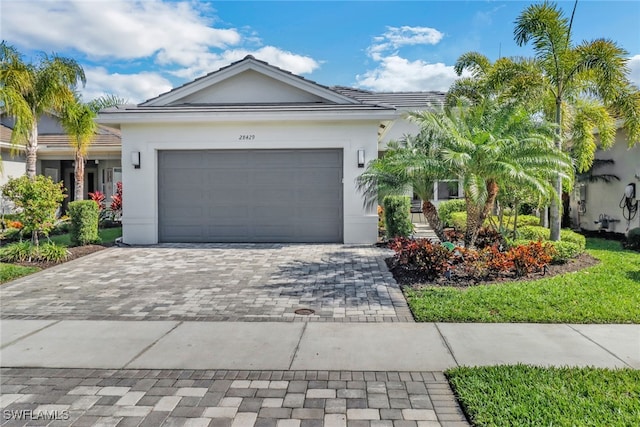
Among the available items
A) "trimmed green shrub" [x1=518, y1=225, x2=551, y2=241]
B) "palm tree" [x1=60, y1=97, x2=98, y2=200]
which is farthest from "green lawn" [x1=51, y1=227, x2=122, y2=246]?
"trimmed green shrub" [x1=518, y1=225, x2=551, y2=241]

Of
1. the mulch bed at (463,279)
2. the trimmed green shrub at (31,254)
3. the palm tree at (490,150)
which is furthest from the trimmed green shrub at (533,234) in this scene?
the trimmed green shrub at (31,254)

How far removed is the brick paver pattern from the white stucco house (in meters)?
8.87

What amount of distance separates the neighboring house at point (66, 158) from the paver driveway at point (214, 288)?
10.9 m

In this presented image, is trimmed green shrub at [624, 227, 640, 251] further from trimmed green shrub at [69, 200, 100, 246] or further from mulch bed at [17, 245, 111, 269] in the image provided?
trimmed green shrub at [69, 200, 100, 246]

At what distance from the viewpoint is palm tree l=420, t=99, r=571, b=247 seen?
8156 millimetres

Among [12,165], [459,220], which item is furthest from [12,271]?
[12,165]

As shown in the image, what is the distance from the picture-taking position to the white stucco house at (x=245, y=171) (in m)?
12.6

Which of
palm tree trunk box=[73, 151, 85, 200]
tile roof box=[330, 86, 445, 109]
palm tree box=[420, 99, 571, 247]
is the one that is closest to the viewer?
palm tree box=[420, 99, 571, 247]

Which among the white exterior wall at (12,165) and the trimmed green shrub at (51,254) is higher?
the white exterior wall at (12,165)

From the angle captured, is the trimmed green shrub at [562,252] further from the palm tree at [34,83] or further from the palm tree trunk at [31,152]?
the palm tree trunk at [31,152]

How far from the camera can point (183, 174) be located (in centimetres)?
A: 1304

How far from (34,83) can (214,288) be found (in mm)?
10823

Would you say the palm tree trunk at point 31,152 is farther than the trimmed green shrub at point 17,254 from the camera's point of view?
Yes

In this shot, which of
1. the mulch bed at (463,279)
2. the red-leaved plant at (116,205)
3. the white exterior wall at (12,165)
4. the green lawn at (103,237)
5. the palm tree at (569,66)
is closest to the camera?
the mulch bed at (463,279)
